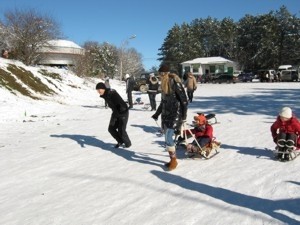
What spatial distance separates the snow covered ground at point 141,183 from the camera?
4.99m

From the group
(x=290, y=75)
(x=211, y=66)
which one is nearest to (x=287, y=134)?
(x=290, y=75)

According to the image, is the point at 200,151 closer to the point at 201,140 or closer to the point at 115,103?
the point at 201,140

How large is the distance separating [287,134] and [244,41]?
244 feet

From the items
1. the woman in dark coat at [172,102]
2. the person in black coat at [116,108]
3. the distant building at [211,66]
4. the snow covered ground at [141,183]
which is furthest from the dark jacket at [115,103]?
the distant building at [211,66]

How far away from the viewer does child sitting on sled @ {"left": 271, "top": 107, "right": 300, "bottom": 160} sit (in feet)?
23.8

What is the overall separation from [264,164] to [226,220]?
286 cm

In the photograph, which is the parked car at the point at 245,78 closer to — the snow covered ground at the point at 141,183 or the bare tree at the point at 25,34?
the bare tree at the point at 25,34

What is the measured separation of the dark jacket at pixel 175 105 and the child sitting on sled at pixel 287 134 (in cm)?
197

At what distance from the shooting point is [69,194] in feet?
20.2

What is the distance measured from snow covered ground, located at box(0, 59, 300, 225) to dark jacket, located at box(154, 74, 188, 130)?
899 millimetres

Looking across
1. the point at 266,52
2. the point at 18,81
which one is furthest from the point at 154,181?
the point at 266,52

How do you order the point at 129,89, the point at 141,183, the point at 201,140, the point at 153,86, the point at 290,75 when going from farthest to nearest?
the point at 290,75 → the point at 129,89 → the point at 153,86 → the point at 201,140 → the point at 141,183

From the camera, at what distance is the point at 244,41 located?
257 feet

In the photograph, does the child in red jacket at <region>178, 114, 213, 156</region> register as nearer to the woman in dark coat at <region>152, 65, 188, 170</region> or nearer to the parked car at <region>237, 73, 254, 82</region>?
the woman in dark coat at <region>152, 65, 188, 170</region>
